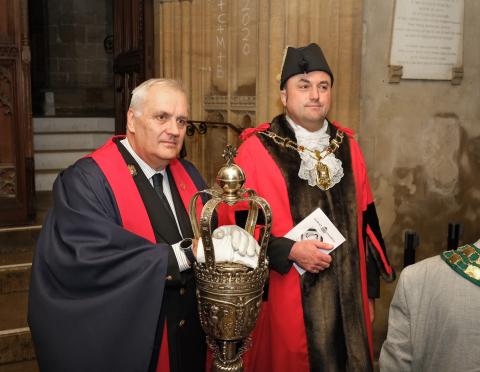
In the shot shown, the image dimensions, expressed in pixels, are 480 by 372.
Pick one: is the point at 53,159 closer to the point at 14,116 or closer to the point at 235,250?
the point at 14,116

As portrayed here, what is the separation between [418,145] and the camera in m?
4.09

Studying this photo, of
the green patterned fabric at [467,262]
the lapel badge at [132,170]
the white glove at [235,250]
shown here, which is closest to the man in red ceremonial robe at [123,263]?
the lapel badge at [132,170]

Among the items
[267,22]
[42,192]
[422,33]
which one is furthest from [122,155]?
[42,192]

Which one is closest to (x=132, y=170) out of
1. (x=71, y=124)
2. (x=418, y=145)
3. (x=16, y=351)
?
(x=16, y=351)

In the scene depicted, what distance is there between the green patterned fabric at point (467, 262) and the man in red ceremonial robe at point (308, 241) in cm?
110

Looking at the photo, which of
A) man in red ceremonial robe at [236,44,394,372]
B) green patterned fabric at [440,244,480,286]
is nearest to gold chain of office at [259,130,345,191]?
man in red ceremonial robe at [236,44,394,372]

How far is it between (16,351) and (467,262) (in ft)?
9.68

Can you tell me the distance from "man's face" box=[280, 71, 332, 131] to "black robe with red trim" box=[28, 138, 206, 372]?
978mm

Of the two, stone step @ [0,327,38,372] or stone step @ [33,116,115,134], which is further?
stone step @ [33,116,115,134]

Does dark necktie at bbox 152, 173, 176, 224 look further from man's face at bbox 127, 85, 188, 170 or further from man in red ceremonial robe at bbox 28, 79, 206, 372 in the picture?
man's face at bbox 127, 85, 188, 170

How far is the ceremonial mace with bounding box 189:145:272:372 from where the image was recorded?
186cm

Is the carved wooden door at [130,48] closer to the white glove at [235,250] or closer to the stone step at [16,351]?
the stone step at [16,351]

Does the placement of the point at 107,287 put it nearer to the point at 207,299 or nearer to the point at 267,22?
the point at 207,299

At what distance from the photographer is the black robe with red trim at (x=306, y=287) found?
265cm
